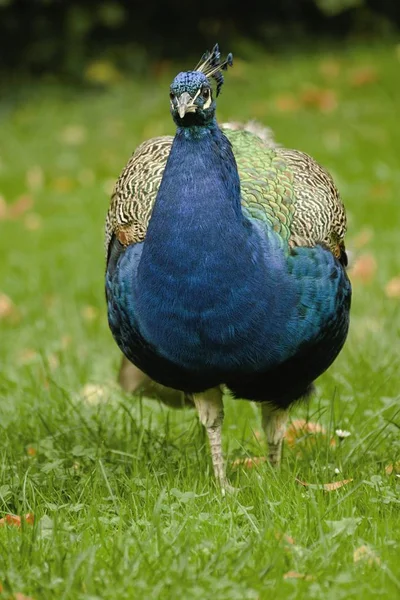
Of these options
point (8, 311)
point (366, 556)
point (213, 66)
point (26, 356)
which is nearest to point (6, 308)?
point (8, 311)

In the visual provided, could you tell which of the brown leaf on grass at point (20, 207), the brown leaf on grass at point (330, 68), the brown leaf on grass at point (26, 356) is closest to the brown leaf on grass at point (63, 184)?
the brown leaf on grass at point (20, 207)

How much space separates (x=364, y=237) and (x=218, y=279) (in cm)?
382

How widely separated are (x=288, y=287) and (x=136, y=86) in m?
8.16

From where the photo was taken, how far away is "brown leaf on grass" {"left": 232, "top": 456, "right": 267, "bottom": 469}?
3.98 m

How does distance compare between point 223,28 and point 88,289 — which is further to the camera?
point 223,28

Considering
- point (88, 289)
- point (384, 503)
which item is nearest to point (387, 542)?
point (384, 503)

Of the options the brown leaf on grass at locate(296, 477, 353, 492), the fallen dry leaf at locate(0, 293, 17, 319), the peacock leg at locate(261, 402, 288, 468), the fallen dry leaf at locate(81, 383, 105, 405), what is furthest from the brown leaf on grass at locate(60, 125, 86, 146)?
the brown leaf on grass at locate(296, 477, 353, 492)

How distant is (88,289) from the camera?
6.90m

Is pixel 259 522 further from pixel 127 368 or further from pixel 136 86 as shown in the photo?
pixel 136 86

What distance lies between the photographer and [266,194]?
4012 mm

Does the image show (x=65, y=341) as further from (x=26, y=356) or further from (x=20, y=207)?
(x=20, y=207)

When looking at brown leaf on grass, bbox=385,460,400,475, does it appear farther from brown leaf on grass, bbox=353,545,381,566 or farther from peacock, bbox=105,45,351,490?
brown leaf on grass, bbox=353,545,381,566

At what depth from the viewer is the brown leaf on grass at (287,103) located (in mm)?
10398

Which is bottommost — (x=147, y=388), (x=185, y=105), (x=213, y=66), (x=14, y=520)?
(x=14, y=520)
